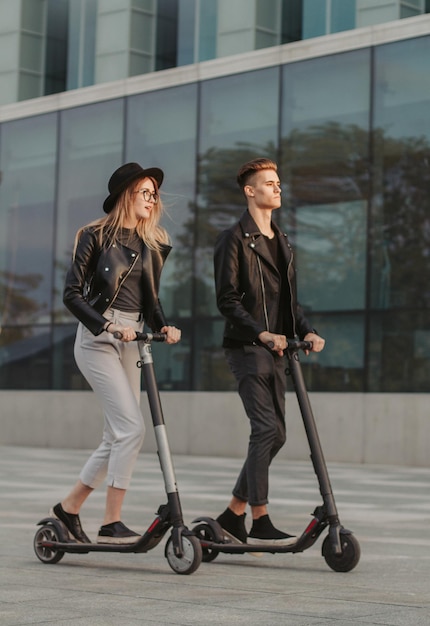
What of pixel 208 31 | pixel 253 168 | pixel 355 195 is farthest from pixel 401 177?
pixel 253 168

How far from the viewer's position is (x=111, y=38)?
2281 centimetres

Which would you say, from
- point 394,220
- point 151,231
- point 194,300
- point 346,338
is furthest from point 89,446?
point 151,231

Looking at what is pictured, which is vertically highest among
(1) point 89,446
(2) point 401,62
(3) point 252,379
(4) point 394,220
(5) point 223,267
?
(2) point 401,62

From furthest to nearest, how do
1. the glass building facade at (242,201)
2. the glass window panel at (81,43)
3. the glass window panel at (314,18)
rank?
the glass window panel at (81,43)
the glass window panel at (314,18)
the glass building facade at (242,201)

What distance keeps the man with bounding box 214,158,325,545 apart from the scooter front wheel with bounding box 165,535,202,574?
544 mm

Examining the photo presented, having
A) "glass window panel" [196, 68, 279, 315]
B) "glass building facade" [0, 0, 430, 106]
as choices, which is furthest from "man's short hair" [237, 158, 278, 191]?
"glass window panel" [196, 68, 279, 315]

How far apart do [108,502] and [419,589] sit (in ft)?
5.42

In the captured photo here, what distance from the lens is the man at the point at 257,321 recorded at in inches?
254

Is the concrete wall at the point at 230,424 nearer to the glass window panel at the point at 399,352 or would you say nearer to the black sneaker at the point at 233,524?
the glass window panel at the point at 399,352

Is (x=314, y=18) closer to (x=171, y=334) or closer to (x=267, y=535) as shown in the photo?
(x=171, y=334)

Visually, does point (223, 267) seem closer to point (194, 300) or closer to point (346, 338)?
point (346, 338)

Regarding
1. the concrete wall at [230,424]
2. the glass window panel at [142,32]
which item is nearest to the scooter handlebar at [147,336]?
the concrete wall at [230,424]

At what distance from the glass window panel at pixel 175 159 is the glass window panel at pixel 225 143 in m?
0.22

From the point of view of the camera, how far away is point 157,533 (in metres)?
6.00
